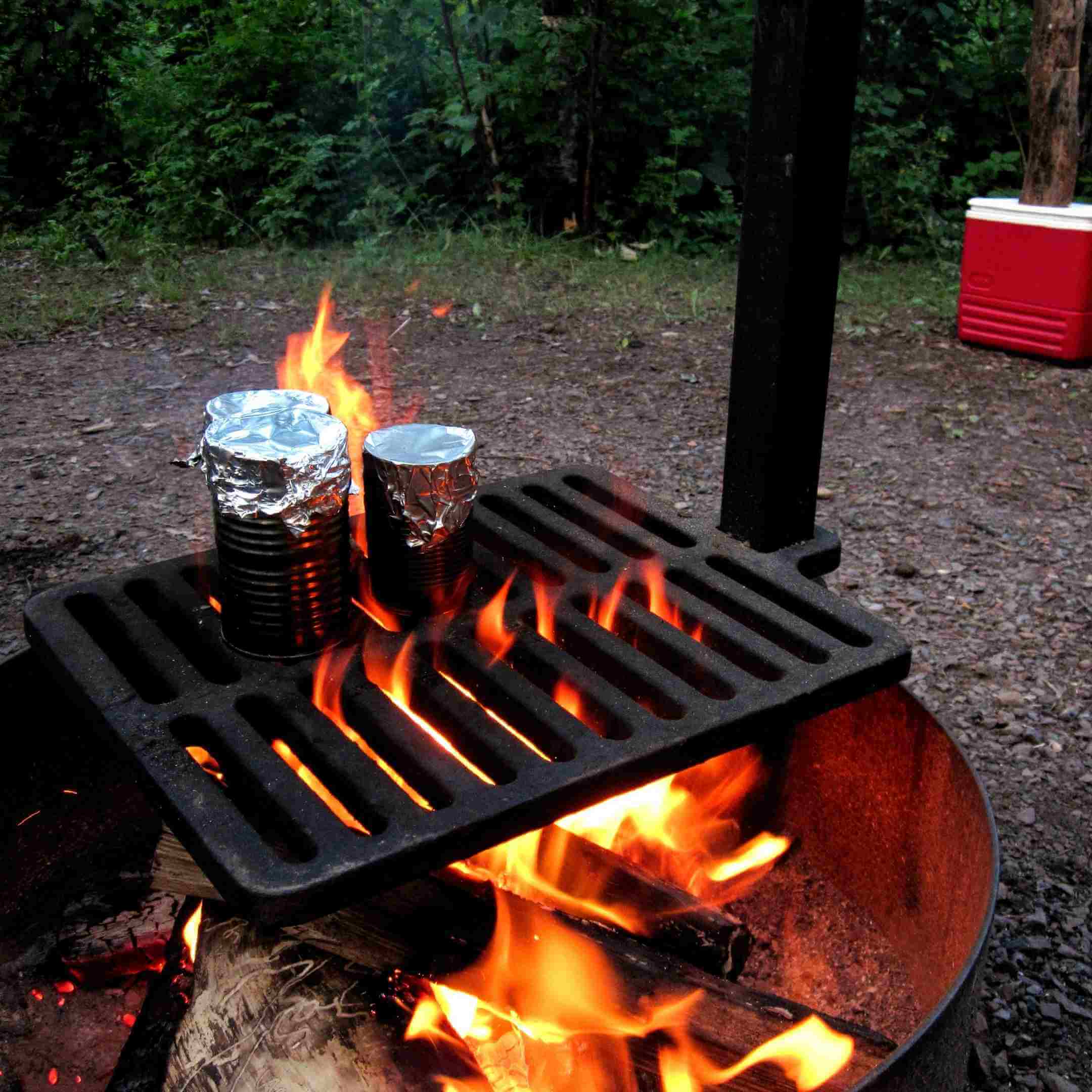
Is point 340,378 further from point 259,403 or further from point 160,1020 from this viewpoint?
point 160,1020

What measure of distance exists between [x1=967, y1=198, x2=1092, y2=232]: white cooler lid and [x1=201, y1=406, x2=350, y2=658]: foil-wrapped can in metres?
4.05

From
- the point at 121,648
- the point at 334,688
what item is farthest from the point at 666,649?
the point at 121,648

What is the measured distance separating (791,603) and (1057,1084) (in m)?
0.78

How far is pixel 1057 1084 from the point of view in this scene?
1.65m

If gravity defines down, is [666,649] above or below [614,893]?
above

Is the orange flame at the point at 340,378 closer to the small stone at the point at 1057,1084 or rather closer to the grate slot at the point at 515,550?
the grate slot at the point at 515,550

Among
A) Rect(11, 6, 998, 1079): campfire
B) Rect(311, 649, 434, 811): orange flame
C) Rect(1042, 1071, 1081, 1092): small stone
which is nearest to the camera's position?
Rect(11, 6, 998, 1079): campfire

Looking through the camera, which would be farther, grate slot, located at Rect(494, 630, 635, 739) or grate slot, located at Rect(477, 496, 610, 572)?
grate slot, located at Rect(477, 496, 610, 572)

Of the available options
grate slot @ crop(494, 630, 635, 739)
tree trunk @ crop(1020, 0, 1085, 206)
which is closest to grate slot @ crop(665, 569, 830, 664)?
grate slot @ crop(494, 630, 635, 739)

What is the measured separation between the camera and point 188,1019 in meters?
1.50

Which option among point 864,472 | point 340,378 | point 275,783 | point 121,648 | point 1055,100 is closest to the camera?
point 275,783

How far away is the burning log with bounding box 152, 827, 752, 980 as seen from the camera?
5.27 feet

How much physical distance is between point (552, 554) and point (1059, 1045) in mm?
1051

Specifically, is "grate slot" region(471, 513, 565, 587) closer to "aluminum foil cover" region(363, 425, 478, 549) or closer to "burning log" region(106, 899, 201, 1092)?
"aluminum foil cover" region(363, 425, 478, 549)
